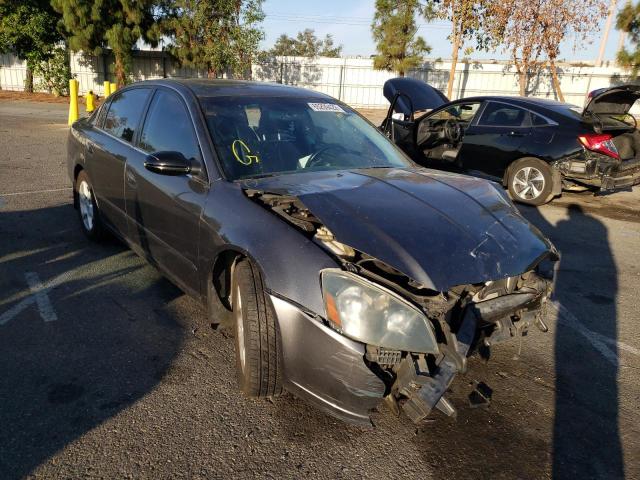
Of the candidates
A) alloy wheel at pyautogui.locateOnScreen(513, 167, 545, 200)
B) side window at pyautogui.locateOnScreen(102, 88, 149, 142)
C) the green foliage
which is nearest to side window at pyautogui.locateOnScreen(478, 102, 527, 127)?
alloy wheel at pyautogui.locateOnScreen(513, 167, 545, 200)

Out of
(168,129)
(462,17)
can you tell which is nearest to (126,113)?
(168,129)

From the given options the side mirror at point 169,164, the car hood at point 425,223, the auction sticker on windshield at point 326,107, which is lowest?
the car hood at point 425,223

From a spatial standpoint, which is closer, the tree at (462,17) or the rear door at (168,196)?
the rear door at (168,196)

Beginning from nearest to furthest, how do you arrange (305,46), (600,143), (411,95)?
(600,143) → (411,95) → (305,46)

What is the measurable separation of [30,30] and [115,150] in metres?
24.7

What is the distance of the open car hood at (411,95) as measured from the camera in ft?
26.5

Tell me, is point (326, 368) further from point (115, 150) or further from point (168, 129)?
point (115, 150)

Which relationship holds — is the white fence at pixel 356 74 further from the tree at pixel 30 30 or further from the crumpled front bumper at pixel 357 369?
the crumpled front bumper at pixel 357 369

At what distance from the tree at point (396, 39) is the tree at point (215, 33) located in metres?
6.27

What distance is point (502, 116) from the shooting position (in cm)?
796

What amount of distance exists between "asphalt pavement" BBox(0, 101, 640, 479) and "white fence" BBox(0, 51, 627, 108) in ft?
78.1

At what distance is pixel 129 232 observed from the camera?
3955mm

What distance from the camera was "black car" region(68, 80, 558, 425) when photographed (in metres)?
2.14

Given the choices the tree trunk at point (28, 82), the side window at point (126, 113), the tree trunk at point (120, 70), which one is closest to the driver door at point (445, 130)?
the side window at point (126, 113)
